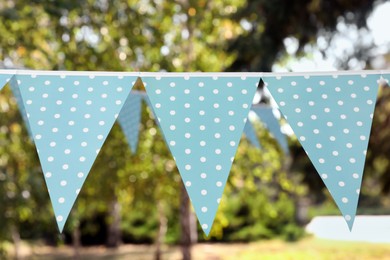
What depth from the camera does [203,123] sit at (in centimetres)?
287

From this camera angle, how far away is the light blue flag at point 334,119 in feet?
9.02

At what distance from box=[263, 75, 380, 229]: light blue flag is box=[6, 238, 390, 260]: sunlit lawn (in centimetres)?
813

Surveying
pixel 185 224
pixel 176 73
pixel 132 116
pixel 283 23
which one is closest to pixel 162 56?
pixel 283 23

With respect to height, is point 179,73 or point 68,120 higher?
point 179,73

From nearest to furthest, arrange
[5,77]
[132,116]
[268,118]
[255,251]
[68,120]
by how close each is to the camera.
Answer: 1. [68,120]
2. [5,77]
3. [132,116]
4. [268,118]
5. [255,251]

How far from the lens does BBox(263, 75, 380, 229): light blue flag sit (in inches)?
108

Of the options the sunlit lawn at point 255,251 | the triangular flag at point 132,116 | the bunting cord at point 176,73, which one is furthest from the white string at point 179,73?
the sunlit lawn at point 255,251

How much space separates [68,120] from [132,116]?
2229mm

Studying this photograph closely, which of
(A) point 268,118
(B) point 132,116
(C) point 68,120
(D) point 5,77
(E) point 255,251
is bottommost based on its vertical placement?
(C) point 68,120

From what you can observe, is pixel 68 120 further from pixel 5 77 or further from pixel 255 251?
pixel 255 251

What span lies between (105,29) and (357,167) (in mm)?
6656

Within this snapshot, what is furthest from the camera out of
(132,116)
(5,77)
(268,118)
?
(268,118)

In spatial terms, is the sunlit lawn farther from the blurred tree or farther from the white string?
the white string

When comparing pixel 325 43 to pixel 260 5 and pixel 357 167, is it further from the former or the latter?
pixel 357 167
